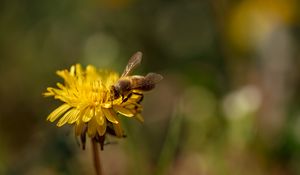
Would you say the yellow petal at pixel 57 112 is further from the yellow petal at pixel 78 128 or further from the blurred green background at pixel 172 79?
the blurred green background at pixel 172 79

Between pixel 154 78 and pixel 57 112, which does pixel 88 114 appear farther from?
pixel 154 78

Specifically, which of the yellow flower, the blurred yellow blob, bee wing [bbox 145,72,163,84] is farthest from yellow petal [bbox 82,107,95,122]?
the blurred yellow blob

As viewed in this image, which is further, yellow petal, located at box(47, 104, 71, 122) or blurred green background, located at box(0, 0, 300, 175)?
blurred green background, located at box(0, 0, 300, 175)

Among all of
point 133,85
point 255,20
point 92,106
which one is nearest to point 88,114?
point 92,106

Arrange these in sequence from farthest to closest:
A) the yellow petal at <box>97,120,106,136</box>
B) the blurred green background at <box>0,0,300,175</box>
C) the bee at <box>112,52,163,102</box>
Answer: the blurred green background at <box>0,0,300,175</box>
the bee at <box>112,52,163,102</box>
the yellow petal at <box>97,120,106,136</box>

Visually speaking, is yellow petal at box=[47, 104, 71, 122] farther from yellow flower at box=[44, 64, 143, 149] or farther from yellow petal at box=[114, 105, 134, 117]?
yellow petal at box=[114, 105, 134, 117]

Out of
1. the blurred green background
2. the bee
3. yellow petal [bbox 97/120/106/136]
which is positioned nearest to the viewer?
yellow petal [bbox 97/120/106/136]

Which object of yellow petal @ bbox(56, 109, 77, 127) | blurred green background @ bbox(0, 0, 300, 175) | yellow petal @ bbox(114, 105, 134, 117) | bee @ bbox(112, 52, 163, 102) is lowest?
yellow petal @ bbox(56, 109, 77, 127)
